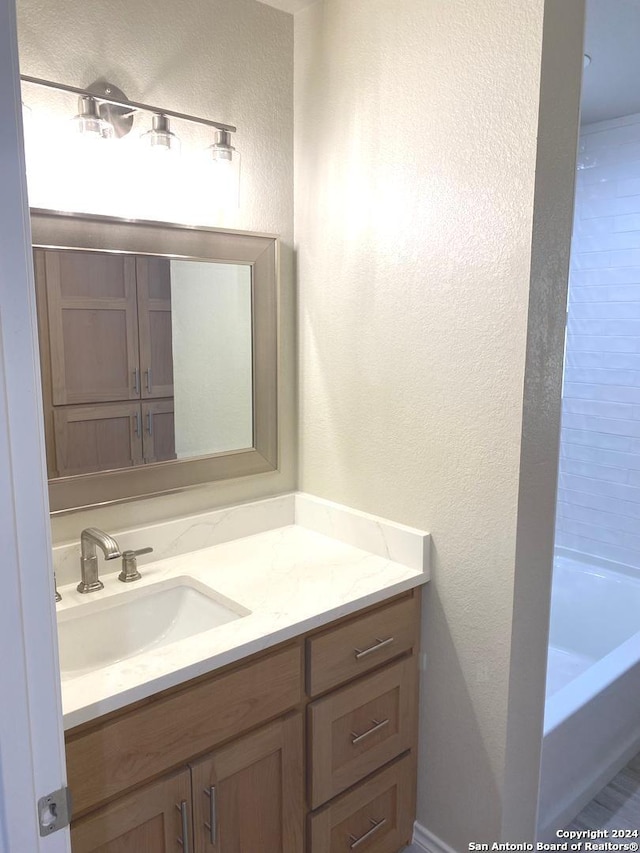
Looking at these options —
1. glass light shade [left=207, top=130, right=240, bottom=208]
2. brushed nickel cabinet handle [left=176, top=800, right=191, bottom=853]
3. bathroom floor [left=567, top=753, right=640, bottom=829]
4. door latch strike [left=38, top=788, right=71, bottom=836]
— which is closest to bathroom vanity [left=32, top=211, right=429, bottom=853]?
brushed nickel cabinet handle [left=176, top=800, right=191, bottom=853]

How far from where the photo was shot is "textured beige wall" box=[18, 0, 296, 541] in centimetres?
153

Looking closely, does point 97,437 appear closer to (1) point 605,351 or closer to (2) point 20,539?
(2) point 20,539

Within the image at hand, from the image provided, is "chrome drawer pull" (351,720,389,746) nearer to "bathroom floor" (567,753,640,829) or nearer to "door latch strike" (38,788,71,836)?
"bathroom floor" (567,753,640,829)

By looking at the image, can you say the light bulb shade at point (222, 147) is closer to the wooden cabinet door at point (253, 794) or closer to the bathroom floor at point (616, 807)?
the wooden cabinet door at point (253, 794)

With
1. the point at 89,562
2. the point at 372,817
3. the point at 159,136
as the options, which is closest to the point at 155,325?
the point at 159,136

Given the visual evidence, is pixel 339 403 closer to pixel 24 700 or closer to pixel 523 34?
pixel 523 34

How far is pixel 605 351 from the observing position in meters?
2.99

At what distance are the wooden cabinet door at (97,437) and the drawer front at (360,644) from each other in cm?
69

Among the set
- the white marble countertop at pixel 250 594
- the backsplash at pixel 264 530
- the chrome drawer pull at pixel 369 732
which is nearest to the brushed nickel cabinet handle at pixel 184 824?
the white marble countertop at pixel 250 594

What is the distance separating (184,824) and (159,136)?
155 centimetres

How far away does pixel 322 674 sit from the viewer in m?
1.53

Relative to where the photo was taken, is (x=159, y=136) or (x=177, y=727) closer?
(x=177, y=727)

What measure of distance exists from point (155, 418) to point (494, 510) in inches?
35.9

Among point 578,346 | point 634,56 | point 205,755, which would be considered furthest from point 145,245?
point 578,346
